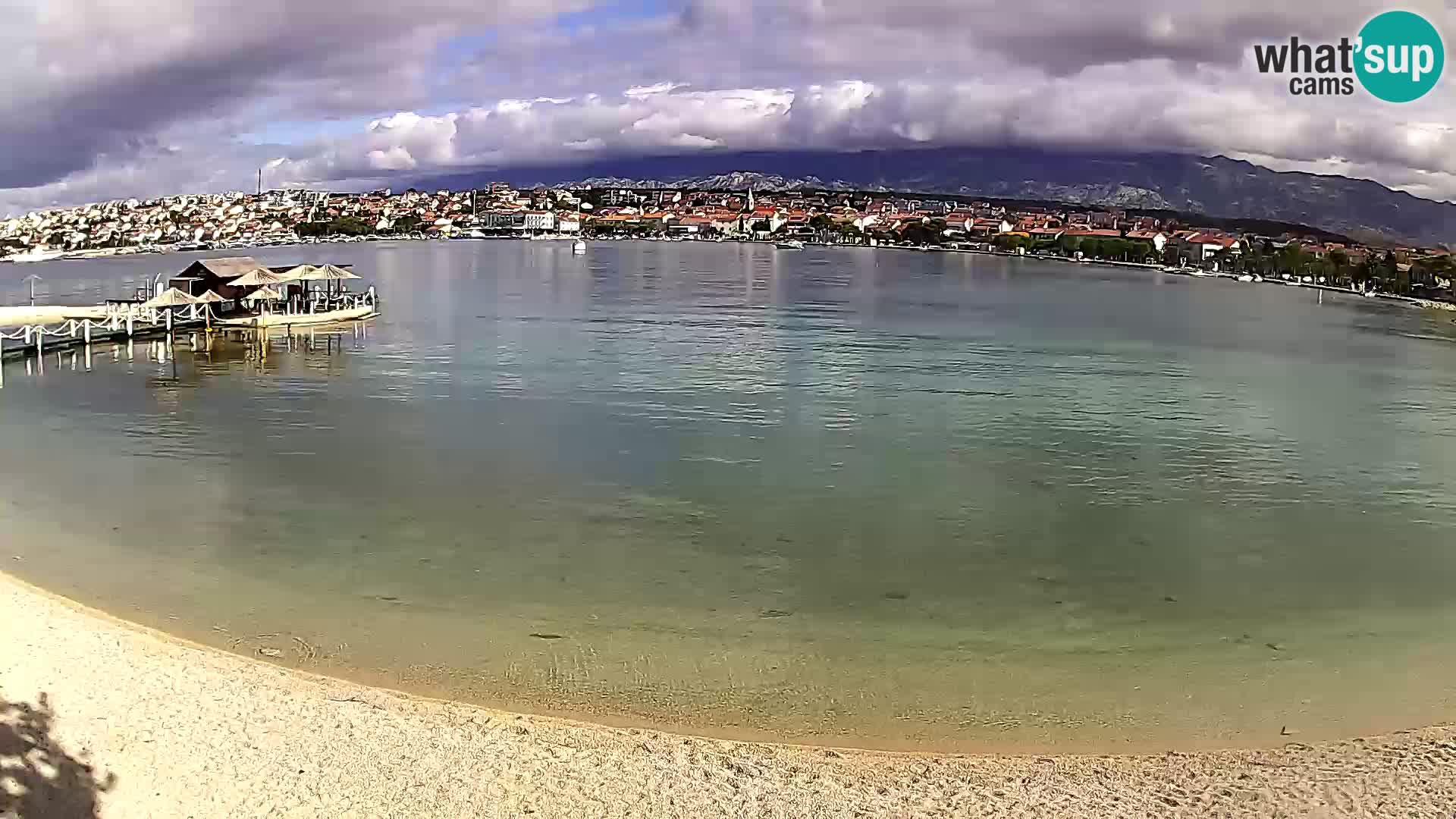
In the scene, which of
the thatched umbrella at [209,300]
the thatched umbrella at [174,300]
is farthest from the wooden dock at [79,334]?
the thatched umbrella at [174,300]

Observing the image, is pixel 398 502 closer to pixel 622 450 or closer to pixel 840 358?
pixel 622 450

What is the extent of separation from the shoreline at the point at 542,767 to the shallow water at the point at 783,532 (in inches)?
24.0

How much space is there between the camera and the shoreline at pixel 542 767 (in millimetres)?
5730

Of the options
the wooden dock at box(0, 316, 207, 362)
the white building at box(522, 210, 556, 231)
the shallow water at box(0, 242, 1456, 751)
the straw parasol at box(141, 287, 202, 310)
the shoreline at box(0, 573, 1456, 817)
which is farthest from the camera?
the white building at box(522, 210, 556, 231)

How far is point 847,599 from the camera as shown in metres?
10.2

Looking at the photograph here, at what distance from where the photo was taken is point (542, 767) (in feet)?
20.2

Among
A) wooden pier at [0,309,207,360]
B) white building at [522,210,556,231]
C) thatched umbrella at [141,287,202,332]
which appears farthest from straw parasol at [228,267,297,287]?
white building at [522,210,556,231]

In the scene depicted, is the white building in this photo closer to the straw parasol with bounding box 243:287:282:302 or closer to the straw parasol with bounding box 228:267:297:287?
the straw parasol with bounding box 243:287:282:302

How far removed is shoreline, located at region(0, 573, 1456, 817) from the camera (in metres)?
5.73

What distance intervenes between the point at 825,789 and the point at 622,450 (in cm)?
1109

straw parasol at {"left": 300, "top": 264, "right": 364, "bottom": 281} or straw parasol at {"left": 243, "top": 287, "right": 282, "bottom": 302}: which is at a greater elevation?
straw parasol at {"left": 300, "top": 264, "right": 364, "bottom": 281}

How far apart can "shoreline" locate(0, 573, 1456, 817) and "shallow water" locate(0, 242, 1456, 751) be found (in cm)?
61

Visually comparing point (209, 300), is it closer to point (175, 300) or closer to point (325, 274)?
point (175, 300)

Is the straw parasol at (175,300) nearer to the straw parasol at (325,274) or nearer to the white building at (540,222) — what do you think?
the straw parasol at (325,274)
